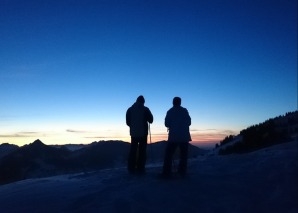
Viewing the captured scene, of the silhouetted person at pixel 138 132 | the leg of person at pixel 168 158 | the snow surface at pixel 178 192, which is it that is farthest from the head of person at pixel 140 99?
the snow surface at pixel 178 192

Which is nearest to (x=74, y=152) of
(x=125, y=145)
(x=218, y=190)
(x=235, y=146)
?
(x=125, y=145)

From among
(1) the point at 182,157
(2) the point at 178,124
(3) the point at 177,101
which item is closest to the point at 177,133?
(2) the point at 178,124

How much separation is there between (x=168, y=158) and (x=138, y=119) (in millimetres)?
1798

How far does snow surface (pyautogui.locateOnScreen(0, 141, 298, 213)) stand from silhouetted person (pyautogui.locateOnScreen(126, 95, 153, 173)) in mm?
548

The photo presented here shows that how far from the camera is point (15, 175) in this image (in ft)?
342

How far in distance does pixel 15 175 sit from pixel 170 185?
10113 cm

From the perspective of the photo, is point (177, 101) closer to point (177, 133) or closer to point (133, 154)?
point (177, 133)

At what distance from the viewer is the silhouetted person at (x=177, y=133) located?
11.9 m

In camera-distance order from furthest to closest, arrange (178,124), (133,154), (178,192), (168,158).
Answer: (133,154)
(178,124)
(168,158)
(178,192)

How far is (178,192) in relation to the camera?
10.0m

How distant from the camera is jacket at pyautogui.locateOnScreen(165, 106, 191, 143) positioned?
1195 centimetres

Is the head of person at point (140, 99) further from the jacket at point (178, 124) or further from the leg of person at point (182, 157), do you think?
the leg of person at point (182, 157)

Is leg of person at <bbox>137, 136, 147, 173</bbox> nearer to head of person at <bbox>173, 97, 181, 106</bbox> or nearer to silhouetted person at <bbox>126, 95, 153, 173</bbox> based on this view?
silhouetted person at <bbox>126, 95, 153, 173</bbox>

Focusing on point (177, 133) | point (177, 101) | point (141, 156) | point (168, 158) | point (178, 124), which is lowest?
point (168, 158)
